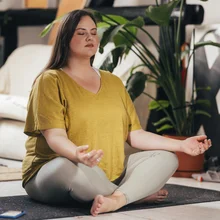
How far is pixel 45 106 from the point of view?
242cm

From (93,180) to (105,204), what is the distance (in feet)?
0.36

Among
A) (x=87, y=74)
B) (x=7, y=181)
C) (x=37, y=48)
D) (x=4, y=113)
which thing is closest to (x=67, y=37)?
(x=87, y=74)

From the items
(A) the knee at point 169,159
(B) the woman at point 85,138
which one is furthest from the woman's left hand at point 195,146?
(A) the knee at point 169,159

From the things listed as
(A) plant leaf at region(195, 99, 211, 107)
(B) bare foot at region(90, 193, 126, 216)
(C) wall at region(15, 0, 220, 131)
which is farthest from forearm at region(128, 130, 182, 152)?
(C) wall at region(15, 0, 220, 131)

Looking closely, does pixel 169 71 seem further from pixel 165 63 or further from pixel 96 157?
pixel 96 157

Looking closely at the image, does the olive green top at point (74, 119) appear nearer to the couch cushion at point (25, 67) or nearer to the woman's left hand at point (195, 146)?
the woman's left hand at point (195, 146)

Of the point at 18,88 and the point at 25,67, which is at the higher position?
the point at 25,67

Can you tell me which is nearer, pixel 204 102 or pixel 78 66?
pixel 78 66

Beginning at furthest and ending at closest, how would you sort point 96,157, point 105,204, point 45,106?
point 45,106 → point 105,204 → point 96,157

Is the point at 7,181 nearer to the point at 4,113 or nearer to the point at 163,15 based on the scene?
the point at 4,113

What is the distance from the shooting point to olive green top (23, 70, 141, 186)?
2430 mm

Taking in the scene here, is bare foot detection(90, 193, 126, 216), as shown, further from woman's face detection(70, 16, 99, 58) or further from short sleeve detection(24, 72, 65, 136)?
woman's face detection(70, 16, 99, 58)

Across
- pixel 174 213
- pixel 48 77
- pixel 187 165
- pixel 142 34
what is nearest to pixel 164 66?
pixel 187 165

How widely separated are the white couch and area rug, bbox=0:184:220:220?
46.7 inches
